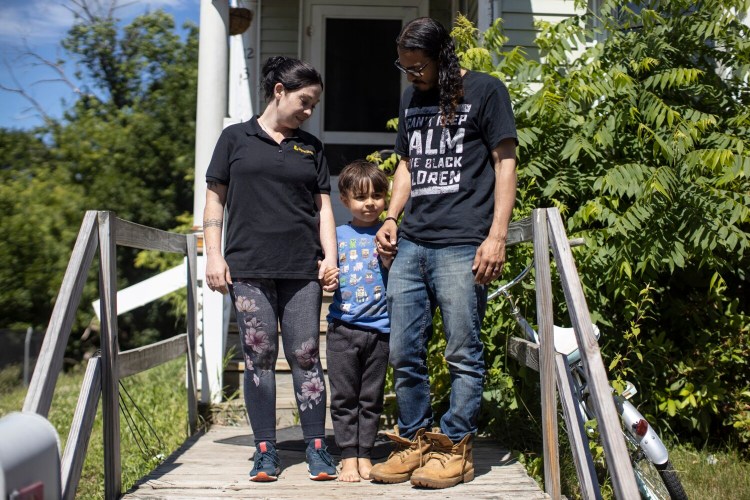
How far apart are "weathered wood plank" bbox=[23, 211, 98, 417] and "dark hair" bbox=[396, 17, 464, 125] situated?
56.4 inches

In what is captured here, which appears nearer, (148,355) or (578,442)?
(578,442)

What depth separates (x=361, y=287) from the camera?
3.68 meters

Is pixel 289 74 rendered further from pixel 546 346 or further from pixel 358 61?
pixel 358 61

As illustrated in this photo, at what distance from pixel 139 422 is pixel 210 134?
2117 millimetres

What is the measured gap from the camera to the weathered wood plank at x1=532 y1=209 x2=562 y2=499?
11.2 ft

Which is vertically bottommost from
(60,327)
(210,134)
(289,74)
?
(60,327)

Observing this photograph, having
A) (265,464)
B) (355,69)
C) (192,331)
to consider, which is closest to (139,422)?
(192,331)

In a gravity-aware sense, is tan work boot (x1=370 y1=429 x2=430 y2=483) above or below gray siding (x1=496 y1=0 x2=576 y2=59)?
below

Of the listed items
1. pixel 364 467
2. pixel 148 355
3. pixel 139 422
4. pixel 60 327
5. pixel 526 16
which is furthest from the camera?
pixel 526 16

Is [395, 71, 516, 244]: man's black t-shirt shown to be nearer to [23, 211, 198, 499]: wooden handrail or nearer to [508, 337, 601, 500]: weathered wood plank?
[508, 337, 601, 500]: weathered wood plank

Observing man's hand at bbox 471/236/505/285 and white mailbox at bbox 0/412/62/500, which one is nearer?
white mailbox at bbox 0/412/62/500

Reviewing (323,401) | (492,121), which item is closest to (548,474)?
(323,401)

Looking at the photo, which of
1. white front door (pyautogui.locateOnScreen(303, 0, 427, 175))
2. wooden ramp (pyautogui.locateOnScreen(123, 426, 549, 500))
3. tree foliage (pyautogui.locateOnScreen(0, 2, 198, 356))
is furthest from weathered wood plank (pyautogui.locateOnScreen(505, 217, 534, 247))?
tree foliage (pyautogui.locateOnScreen(0, 2, 198, 356))

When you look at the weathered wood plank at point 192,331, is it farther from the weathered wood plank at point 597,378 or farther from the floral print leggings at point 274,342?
the weathered wood plank at point 597,378
